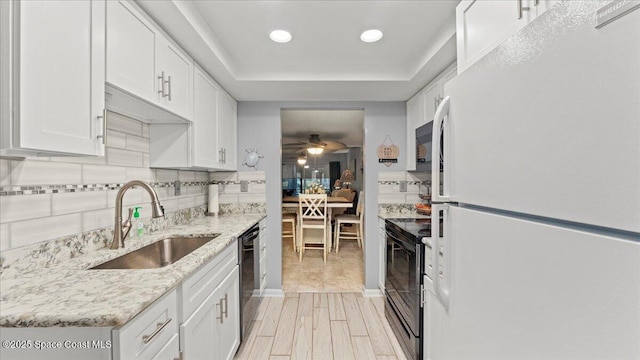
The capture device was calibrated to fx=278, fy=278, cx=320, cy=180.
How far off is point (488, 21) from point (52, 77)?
158cm

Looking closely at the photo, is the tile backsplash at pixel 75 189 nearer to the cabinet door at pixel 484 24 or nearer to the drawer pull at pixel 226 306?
the drawer pull at pixel 226 306

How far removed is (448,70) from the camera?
217 centimetres

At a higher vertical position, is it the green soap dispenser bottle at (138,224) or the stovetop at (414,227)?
the green soap dispenser bottle at (138,224)

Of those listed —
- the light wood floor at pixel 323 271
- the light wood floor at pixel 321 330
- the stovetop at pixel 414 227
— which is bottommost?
the light wood floor at pixel 321 330

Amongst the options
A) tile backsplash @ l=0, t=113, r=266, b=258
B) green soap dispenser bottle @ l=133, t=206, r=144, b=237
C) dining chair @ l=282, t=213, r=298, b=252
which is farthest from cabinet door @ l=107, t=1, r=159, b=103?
dining chair @ l=282, t=213, r=298, b=252

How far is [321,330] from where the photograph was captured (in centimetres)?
235

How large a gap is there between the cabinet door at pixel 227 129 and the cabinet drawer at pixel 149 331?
177 cm

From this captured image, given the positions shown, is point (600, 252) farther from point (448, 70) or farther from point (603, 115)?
point (448, 70)

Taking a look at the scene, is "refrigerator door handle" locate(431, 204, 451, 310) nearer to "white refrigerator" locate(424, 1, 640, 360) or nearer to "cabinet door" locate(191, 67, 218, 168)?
"white refrigerator" locate(424, 1, 640, 360)

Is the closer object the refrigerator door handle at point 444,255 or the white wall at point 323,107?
the refrigerator door handle at point 444,255

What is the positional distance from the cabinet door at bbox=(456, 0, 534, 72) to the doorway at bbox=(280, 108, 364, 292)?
77.8 inches

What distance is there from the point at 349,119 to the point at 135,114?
12.5ft

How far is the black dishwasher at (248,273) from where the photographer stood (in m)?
2.05

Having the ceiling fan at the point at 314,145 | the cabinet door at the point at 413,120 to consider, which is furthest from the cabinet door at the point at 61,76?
the ceiling fan at the point at 314,145
